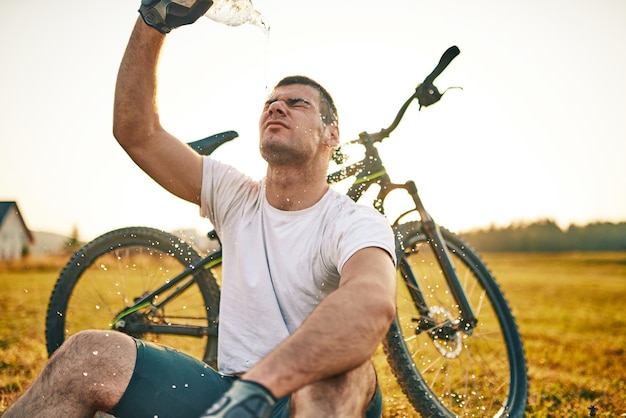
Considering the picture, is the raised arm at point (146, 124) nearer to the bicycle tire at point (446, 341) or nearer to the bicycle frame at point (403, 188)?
the bicycle frame at point (403, 188)

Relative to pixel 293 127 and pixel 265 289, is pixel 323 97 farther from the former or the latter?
pixel 265 289

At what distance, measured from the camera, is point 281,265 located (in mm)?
1993

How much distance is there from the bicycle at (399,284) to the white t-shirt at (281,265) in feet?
2.44

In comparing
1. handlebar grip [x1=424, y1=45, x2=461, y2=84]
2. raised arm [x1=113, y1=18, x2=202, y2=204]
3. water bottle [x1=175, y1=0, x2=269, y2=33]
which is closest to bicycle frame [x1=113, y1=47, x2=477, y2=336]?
handlebar grip [x1=424, y1=45, x2=461, y2=84]

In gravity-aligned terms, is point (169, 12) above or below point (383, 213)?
above

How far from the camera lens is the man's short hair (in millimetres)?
2486

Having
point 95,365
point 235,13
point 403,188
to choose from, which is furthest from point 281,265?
point 235,13

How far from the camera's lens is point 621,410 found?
3.02m

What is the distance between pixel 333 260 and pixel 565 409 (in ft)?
7.05

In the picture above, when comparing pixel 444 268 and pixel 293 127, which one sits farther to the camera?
pixel 444 268

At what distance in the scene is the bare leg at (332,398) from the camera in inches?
56.4

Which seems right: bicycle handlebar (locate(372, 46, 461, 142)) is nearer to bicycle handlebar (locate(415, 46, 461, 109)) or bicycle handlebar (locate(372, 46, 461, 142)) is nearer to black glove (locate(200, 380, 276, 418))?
bicycle handlebar (locate(415, 46, 461, 109))

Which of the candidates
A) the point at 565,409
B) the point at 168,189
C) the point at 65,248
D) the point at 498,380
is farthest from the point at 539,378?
the point at 65,248

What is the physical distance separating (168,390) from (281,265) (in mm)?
626
